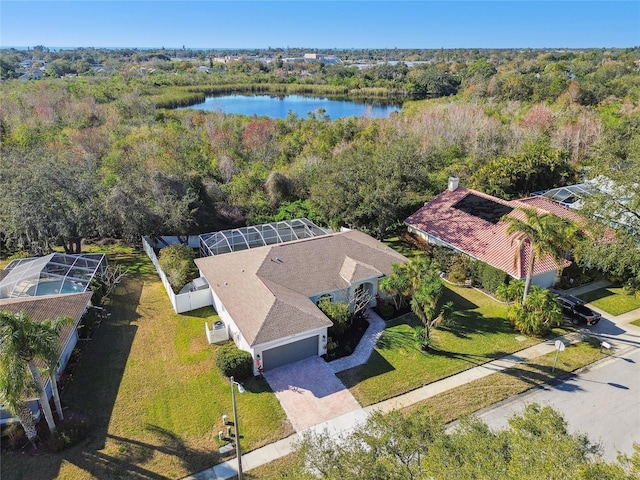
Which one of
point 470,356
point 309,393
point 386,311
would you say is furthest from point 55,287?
point 470,356

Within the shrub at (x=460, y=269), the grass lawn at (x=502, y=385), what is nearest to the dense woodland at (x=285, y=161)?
Result: the shrub at (x=460, y=269)

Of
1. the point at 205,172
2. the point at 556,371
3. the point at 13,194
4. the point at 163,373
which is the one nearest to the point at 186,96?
the point at 205,172

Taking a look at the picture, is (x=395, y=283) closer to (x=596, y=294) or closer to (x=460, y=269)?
(x=460, y=269)

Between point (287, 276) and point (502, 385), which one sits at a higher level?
point (287, 276)

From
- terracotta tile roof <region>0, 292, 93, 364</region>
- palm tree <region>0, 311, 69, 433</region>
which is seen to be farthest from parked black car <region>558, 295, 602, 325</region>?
terracotta tile roof <region>0, 292, 93, 364</region>

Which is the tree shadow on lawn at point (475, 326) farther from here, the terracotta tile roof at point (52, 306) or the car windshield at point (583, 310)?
the terracotta tile roof at point (52, 306)

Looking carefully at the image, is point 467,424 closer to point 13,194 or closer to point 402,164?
point 402,164
